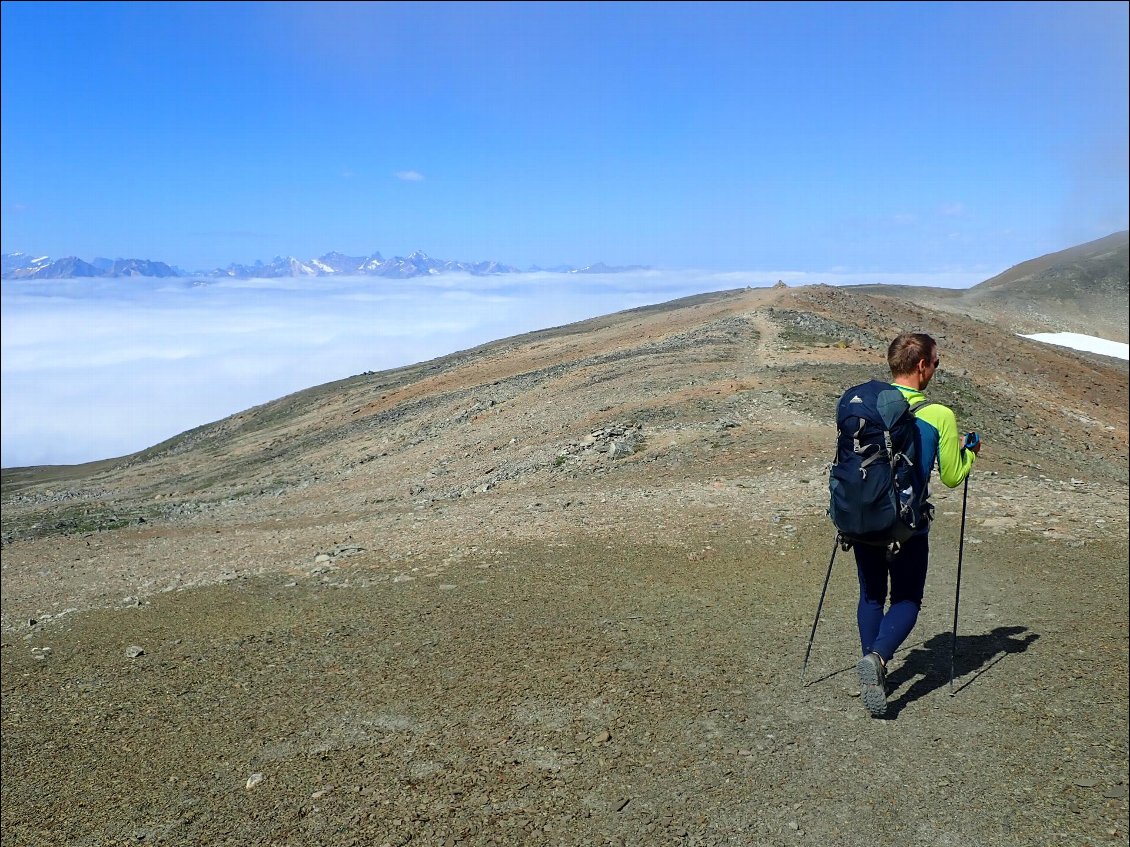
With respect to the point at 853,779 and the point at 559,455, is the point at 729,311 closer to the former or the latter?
the point at 559,455

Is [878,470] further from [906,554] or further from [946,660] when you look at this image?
[946,660]

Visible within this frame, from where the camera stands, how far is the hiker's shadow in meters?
6.41

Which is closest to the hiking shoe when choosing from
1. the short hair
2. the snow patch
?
the short hair

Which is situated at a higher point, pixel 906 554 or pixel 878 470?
pixel 878 470

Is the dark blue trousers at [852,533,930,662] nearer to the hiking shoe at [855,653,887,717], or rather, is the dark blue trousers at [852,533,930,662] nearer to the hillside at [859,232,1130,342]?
the hiking shoe at [855,653,887,717]

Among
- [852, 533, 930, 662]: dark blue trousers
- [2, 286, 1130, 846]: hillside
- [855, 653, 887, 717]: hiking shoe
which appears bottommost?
[2, 286, 1130, 846]: hillside

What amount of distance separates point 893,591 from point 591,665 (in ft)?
8.50

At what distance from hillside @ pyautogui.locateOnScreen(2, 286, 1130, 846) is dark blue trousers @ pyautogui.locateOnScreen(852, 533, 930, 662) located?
2.02 feet

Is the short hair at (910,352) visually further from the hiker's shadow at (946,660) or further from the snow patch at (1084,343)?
the snow patch at (1084,343)

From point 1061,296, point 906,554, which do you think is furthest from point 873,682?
point 1061,296

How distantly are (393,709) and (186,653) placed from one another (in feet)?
11.0

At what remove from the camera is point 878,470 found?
530cm

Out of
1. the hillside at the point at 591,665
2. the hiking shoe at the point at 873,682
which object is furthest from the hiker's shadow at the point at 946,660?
the hiking shoe at the point at 873,682

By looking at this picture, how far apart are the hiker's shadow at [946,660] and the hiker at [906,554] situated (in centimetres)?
49
